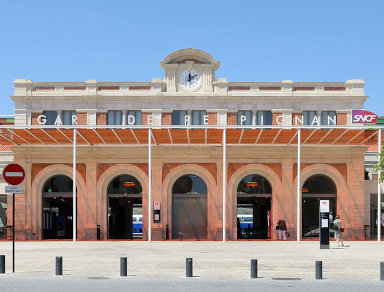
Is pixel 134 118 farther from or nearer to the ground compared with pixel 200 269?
farther from the ground

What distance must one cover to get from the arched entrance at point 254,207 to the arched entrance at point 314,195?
2.23 m

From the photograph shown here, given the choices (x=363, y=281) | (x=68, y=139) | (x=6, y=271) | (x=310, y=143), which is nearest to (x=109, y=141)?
(x=68, y=139)

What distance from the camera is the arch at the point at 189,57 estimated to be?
4144cm

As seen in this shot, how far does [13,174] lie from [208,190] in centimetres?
2189

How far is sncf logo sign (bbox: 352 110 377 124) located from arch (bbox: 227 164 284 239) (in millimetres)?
5883

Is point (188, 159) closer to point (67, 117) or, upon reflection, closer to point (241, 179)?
point (241, 179)

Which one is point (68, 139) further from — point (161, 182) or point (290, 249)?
point (290, 249)

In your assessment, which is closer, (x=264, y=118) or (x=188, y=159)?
(x=188, y=159)

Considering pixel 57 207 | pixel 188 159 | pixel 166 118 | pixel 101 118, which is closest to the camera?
pixel 188 159

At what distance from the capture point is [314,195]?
40562 millimetres

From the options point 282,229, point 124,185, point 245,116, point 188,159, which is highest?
point 245,116

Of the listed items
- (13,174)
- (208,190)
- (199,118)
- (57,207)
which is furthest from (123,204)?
(13,174)

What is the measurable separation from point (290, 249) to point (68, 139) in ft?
51.3

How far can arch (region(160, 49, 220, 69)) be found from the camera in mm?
41438
